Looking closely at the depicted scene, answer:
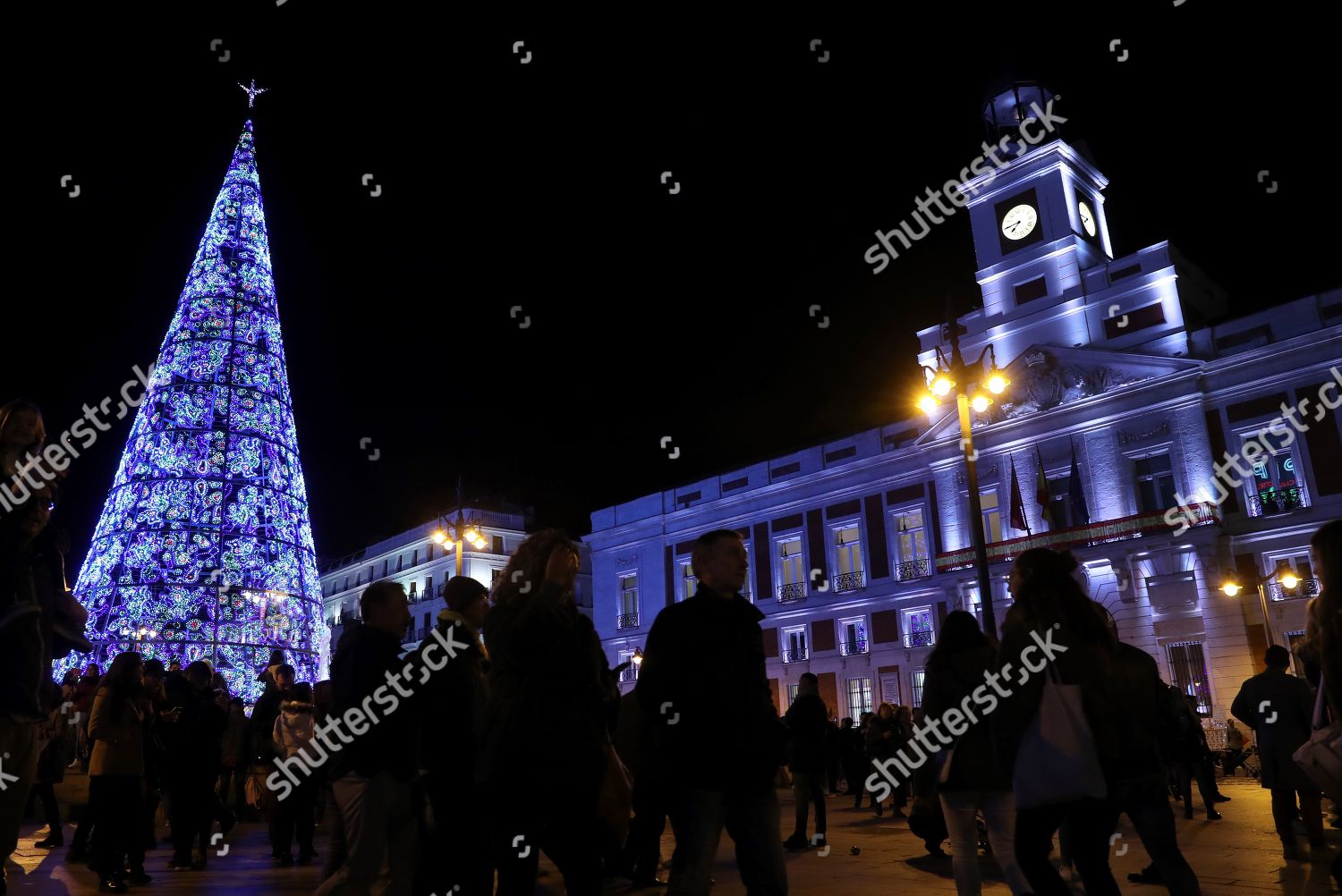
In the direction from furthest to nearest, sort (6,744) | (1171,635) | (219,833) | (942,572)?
(942,572)
(1171,635)
(219,833)
(6,744)

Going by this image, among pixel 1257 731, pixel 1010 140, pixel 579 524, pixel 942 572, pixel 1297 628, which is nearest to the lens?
pixel 1257 731

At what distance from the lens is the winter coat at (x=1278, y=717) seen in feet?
24.2

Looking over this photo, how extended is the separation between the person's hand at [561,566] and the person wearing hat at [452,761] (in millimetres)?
652

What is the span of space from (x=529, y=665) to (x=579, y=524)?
5216 cm

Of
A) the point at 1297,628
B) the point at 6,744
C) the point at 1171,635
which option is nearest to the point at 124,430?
Answer: the point at 6,744

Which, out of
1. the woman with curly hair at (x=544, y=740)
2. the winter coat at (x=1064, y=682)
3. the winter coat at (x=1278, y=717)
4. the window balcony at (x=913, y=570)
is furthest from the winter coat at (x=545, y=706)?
the window balcony at (x=913, y=570)

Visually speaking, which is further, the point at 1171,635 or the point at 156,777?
the point at 1171,635

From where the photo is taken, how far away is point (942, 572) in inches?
1196

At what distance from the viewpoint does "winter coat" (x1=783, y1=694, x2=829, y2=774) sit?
9.05 metres

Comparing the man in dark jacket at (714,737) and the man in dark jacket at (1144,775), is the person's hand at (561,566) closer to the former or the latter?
the man in dark jacket at (714,737)

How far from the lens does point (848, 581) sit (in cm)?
3344

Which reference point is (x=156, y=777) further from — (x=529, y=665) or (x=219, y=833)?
(x=529, y=665)

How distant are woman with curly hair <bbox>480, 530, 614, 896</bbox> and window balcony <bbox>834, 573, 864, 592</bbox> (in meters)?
30.8

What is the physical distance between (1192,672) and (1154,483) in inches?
217
